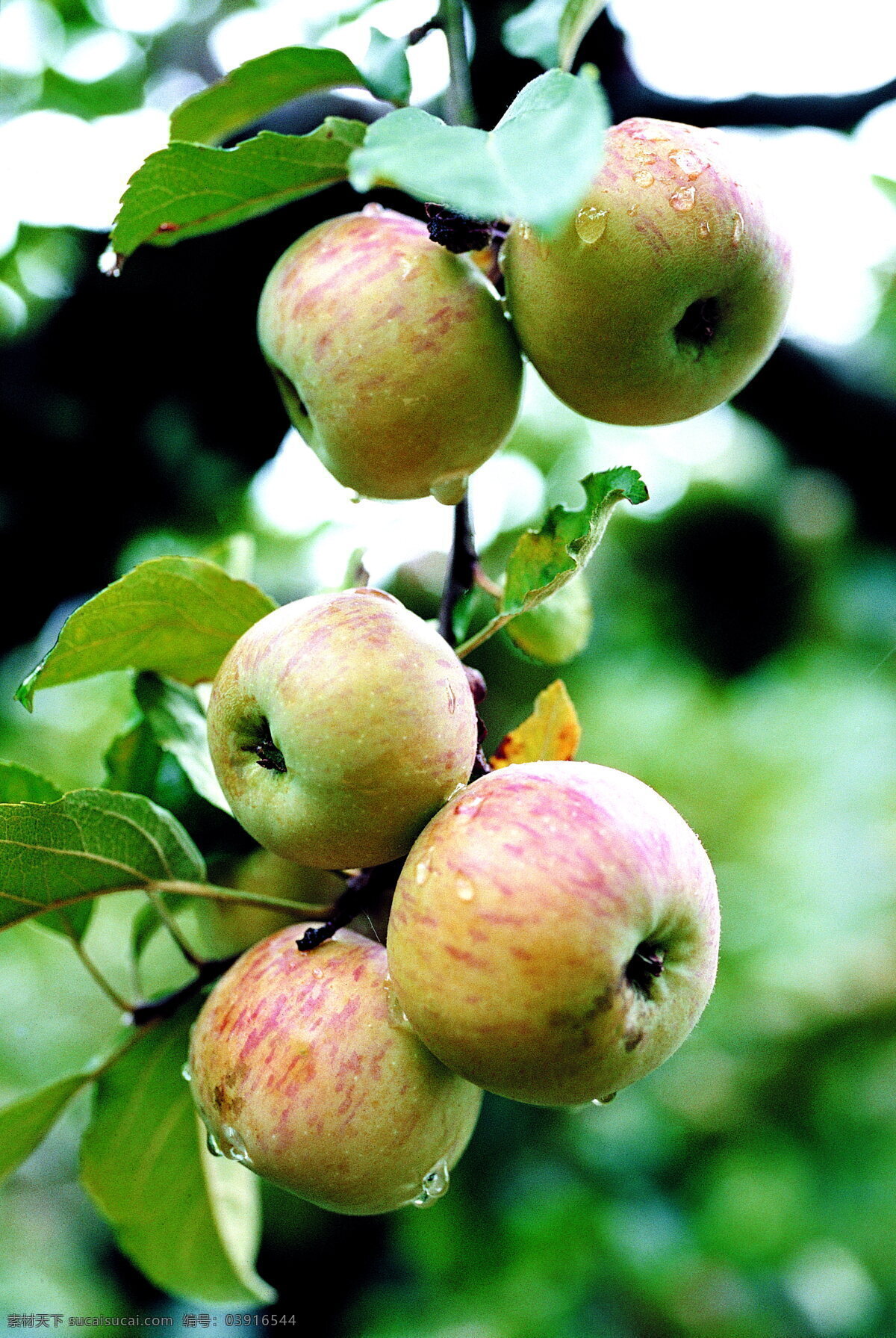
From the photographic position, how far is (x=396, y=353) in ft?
2.56

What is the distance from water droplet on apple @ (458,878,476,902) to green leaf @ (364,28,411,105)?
724mm

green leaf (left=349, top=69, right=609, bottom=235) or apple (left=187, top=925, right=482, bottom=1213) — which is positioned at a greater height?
green leaf (left=349, top=69, right=609, bottom=235)

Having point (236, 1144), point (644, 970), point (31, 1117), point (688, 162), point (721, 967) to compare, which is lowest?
point (721, 967)

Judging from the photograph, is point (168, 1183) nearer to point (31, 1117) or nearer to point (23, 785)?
point (31, 1117)

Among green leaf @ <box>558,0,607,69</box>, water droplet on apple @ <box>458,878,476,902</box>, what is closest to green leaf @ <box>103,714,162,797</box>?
water droplet on apple @ <box>458,878,476,902</box>

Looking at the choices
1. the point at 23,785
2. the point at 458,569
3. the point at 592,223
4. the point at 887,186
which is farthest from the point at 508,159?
the point at 887,186

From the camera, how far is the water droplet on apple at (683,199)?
725 mm

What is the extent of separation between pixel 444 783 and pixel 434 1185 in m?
0.31

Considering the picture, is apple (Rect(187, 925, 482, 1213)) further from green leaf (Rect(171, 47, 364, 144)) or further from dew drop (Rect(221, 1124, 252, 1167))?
green leaf (Rect(171, 47, 364, 144))

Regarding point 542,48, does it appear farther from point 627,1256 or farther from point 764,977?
point 627,1256

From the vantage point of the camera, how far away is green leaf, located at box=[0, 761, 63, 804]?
35.9 inches

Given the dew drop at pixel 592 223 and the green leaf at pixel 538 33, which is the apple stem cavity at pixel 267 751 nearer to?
the dew drop at pixel 592 223

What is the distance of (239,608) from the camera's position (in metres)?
0.89

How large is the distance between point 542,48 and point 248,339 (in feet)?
2.56
